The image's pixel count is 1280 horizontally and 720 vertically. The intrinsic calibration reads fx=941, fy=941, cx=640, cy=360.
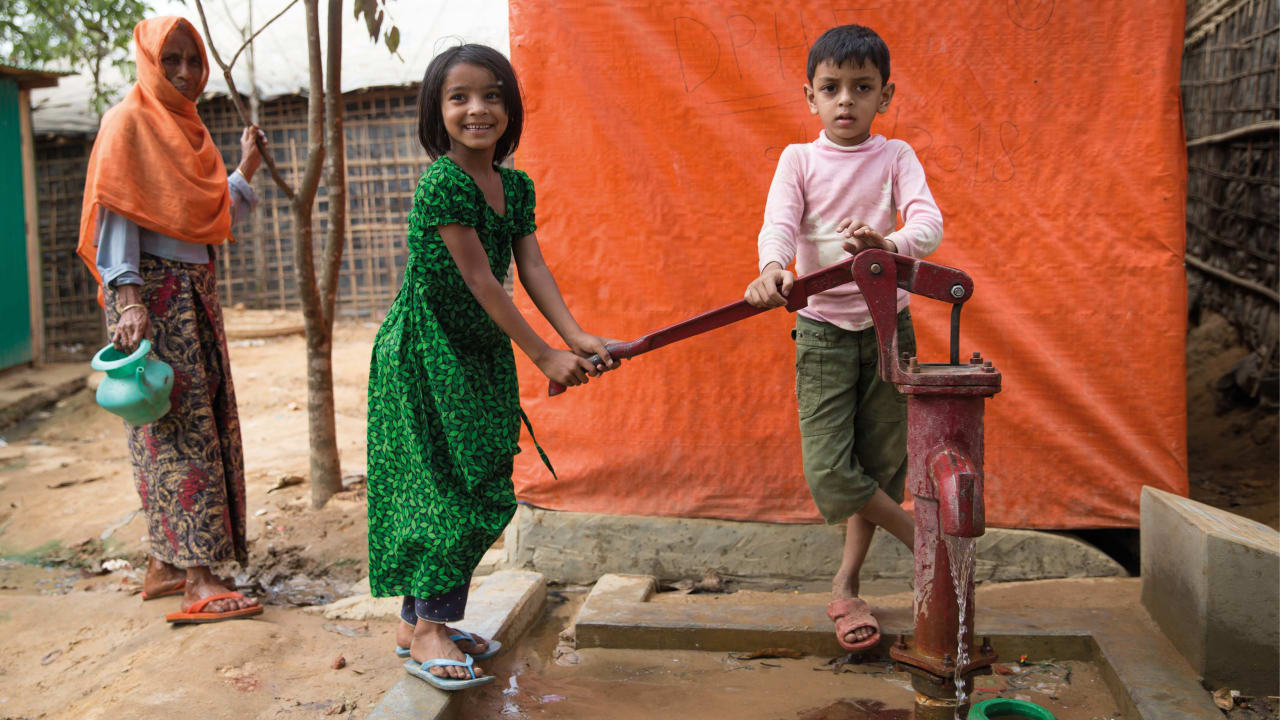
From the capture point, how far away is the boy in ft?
7.60

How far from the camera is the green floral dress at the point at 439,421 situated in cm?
223

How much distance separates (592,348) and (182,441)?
164cm

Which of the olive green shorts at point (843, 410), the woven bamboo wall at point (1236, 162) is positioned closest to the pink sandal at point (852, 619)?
the olive green shorts at point (843, 410)

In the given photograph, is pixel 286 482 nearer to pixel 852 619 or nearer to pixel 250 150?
pixel 250 150

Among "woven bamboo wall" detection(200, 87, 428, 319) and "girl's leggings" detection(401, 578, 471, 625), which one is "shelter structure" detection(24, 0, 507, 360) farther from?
"girl's leggings" detection(401, 578, 471, 625)

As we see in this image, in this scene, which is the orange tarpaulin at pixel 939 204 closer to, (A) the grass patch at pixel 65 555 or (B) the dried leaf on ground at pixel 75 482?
(A) the grass patch at pixel 65 555

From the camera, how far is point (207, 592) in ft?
9.90

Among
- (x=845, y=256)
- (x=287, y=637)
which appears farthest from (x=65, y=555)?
(x=845, y=256)

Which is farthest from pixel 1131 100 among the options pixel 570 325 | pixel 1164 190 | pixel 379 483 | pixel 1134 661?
pixel 379 483

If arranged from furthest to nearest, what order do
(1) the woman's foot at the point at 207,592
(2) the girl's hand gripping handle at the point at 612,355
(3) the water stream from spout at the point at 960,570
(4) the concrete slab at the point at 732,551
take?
(4) the concrete slab at the point at 732,551
(1) the woman's foot at the point at 207,592
(2) the girl's hand gripping handle at the point at 612,355
(3) the water stream from spout at the point at 960,570

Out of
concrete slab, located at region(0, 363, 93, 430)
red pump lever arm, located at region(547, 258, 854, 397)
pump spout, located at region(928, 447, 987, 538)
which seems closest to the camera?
pump spout, located at region(928, 447, 987, 538)

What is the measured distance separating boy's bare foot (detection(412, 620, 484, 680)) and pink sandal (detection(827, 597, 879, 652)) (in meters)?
0.96

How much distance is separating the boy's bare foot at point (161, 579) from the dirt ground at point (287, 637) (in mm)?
47

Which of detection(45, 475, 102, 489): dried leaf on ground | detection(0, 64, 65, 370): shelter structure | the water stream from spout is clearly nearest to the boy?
the water stream from spout
